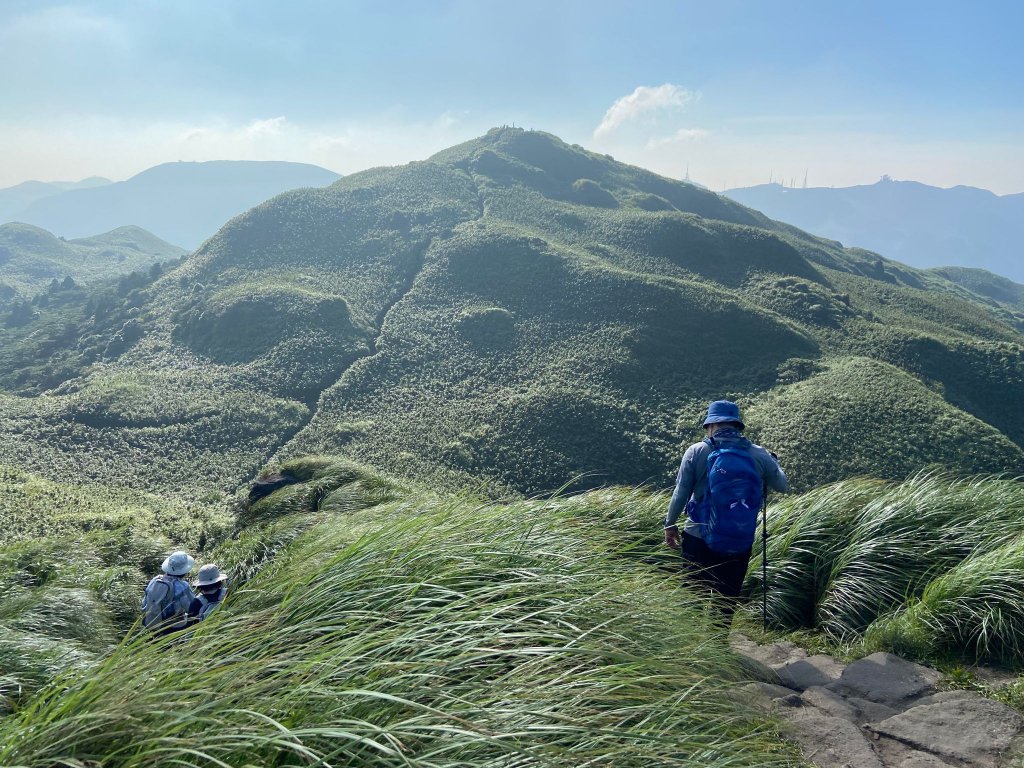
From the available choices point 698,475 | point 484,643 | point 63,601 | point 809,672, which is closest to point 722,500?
point 698,475

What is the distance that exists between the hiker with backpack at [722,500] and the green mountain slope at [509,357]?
33983 mm

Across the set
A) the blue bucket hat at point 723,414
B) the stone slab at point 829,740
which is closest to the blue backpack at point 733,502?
the blue bucket hat at point 723,414

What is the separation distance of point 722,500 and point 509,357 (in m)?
59.2

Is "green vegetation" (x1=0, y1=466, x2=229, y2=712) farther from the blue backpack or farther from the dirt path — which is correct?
the blue backpack

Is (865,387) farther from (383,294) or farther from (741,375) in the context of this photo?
(383,294)

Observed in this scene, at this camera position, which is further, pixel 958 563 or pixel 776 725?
pixel 958 563

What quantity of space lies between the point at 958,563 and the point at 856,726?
2.15 m

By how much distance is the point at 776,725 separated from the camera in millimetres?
2479

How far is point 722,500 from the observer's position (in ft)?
13.4

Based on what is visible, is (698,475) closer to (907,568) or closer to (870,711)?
(870,711)

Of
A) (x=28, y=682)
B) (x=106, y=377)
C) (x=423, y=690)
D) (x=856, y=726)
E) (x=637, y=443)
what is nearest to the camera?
(x=423, y=690)

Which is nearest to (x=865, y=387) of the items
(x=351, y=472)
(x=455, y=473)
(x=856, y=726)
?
(x=455, y=473)

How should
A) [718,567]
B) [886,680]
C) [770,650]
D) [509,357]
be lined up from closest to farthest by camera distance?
[886,680]
[770,650]
[718,567]
[509,357]

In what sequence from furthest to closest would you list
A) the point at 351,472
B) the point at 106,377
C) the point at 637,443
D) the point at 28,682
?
the point at 106,377 < the point at 637,443 < the point at 351,472 < the point at 28,682
